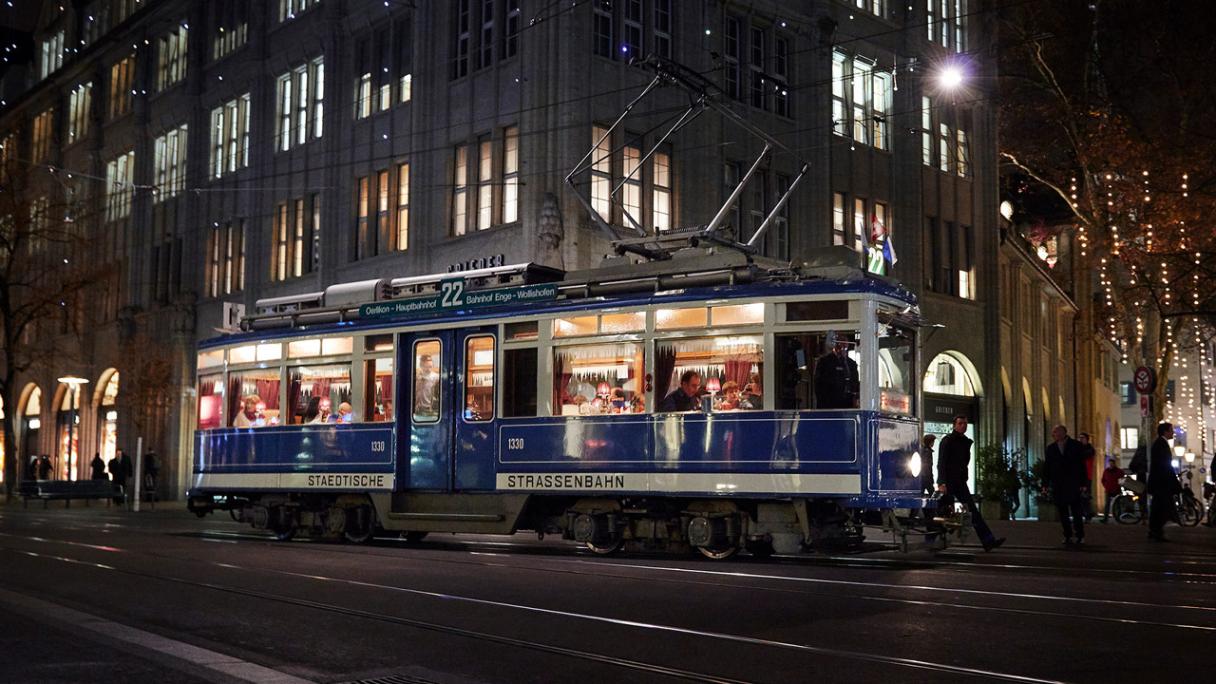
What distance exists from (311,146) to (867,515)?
26095 millimetres

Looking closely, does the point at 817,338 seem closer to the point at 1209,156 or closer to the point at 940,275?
the point at 1209,156

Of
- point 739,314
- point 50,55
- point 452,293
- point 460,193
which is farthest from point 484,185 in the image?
point 50,55

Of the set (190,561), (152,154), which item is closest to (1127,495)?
(190,561)

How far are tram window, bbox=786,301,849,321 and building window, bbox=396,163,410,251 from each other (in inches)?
773

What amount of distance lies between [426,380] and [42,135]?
47.1 m

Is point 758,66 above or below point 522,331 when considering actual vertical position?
above

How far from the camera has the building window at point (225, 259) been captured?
4050 cm

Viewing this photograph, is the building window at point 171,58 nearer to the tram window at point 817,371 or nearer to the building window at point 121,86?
the building window at point 121,86

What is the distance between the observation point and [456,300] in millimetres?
17438


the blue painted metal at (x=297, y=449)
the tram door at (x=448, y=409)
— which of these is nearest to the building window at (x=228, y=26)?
the blue painted metal at (x=297, y=449)

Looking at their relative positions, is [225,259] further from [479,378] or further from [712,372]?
[712,372]

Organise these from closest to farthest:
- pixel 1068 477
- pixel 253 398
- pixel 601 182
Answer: pixel 1068 477 < pixel 253 398 < pixel 601 182

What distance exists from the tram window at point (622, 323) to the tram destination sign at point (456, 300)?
0.92 m

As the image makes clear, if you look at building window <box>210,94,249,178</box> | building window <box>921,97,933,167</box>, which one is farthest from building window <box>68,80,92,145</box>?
building window <box>921,97,933,167</box>
